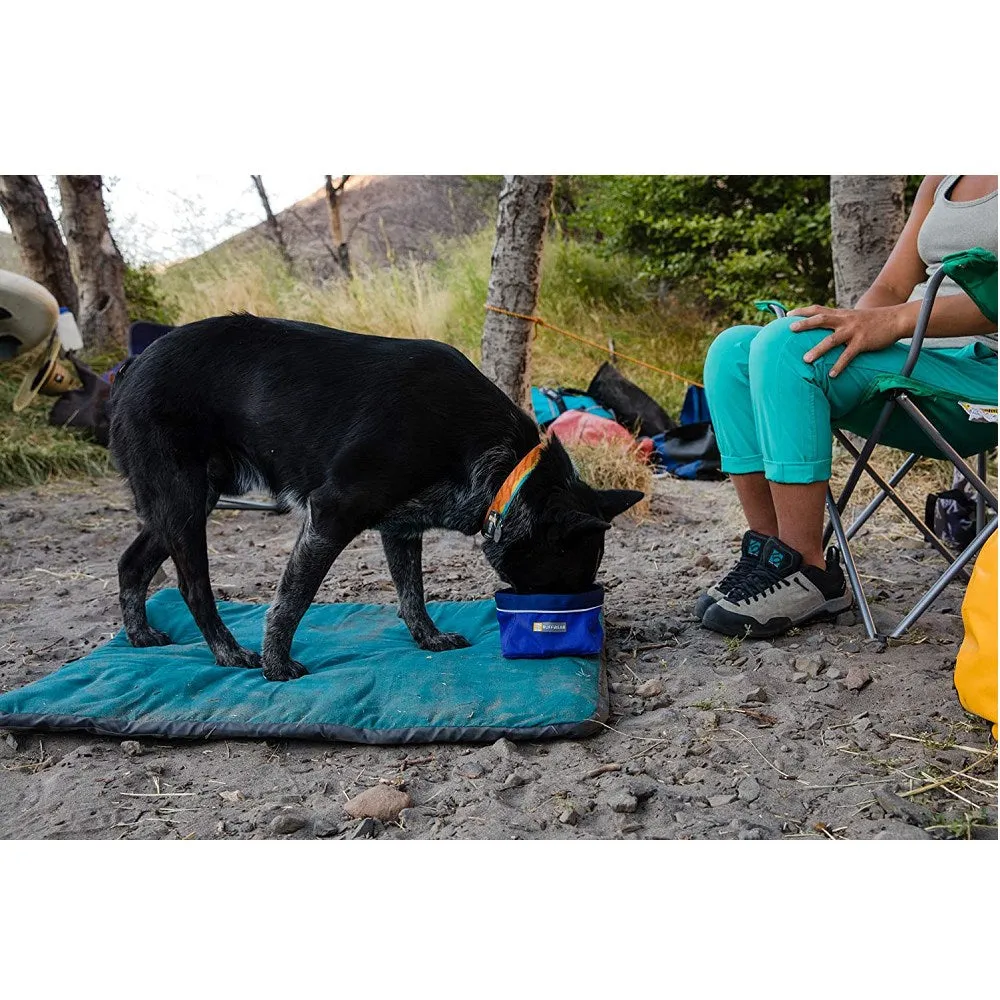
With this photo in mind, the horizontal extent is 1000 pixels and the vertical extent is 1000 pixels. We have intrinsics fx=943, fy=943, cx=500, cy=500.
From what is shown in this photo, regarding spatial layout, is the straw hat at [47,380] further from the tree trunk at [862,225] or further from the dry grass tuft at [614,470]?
the tree trunk at [862,225]

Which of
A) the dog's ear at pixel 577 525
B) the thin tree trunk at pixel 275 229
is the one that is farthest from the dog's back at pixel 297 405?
the thin tree trunk at pixel 275 229

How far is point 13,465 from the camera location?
19.5ft

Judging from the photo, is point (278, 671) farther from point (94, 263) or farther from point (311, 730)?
point (94, 263)

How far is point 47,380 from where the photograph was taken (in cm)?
644

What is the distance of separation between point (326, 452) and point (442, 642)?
2.54 feet

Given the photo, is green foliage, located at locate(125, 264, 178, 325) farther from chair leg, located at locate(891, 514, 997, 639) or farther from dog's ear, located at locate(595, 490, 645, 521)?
chair leg, located at locate(891, 514, 997, 639)

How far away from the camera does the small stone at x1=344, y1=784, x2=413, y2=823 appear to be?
6.80 feet

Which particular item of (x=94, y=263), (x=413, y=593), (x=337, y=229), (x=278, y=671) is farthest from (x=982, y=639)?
(x=337, y=229)

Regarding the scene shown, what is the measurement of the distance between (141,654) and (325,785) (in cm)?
102

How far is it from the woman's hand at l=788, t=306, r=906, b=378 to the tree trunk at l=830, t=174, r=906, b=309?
284cm

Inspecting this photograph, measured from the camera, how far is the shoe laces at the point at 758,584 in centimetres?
296

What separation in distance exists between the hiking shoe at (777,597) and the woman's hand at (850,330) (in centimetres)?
62
